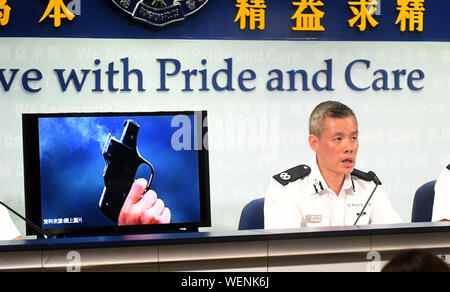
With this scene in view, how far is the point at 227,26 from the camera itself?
193 inches

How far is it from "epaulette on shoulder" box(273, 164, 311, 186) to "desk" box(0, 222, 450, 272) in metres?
1.36

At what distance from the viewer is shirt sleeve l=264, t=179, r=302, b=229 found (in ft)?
10.6

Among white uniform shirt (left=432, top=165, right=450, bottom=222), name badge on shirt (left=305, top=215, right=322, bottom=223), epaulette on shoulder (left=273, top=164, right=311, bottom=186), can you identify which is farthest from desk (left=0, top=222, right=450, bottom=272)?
white uniform shirt (left=432, top=165, right=450, bottom=222)

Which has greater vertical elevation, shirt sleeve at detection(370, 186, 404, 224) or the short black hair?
the short black hair

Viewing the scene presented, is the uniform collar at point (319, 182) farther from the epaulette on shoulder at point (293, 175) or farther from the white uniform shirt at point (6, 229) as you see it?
the white uniform shirt at point (6, 229)

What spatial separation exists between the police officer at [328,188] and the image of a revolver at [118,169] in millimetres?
767

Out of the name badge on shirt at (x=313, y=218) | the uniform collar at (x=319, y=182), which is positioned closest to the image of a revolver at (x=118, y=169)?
the name badge on shirt at (x=313, y=218)

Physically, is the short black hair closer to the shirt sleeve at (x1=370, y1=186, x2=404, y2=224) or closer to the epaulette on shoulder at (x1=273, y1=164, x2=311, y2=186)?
the epaulette on shoulder at (x1=273, y1=164, x2=311, y2=186)

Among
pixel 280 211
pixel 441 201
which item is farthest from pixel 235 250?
pixel 441 201

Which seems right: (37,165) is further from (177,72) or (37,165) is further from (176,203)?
(177,72)

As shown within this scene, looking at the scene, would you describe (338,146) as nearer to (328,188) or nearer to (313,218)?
(328,188)

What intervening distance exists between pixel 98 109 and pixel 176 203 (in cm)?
205

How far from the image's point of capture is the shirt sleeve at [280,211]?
10.6 ft

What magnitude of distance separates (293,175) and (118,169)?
1.25m
